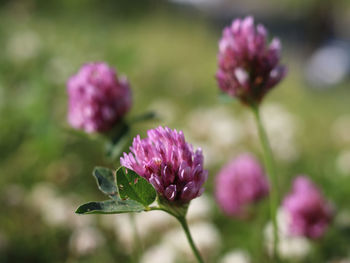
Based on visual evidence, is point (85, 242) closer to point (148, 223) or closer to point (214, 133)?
point (148, 223)

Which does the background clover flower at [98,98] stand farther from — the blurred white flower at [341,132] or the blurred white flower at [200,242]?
the blurred white flower at [341,132]

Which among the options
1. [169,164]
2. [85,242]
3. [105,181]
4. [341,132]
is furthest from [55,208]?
[341,132]

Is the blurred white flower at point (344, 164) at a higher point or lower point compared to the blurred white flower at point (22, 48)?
lower

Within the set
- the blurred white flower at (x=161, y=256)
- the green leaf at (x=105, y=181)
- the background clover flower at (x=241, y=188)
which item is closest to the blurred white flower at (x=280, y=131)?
the background clover flower at (x=241, y=188)

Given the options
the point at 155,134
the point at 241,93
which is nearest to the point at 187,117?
the point at 241,93

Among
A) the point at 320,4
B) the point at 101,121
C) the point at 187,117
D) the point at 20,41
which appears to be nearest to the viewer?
the point at 101,121

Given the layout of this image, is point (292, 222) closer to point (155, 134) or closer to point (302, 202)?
point (302, 202)
